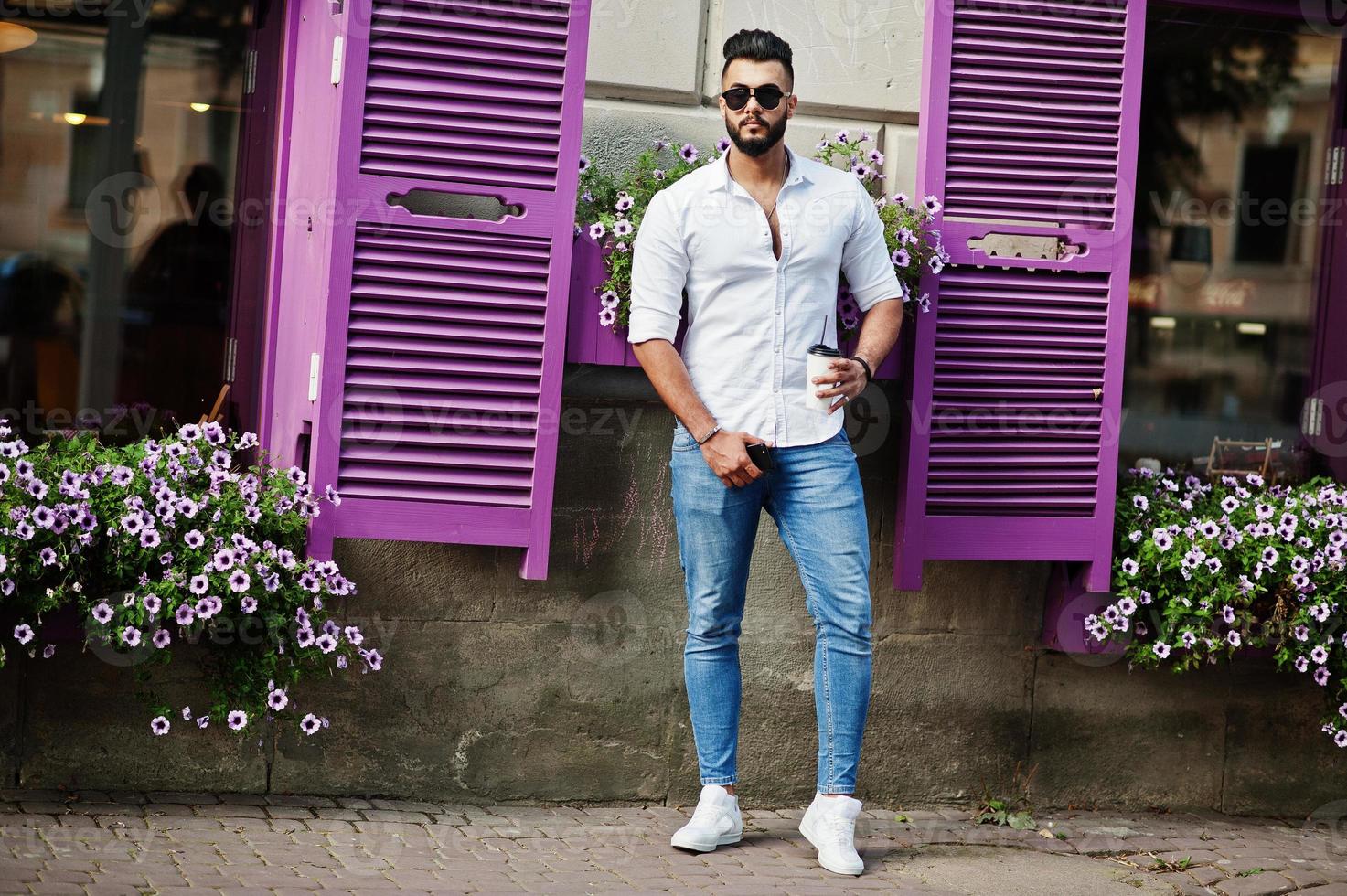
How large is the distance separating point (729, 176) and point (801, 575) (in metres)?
1.12

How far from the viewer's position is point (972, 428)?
4895 millimetres

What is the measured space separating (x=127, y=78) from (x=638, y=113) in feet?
5.94

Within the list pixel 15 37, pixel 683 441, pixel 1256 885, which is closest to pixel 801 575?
pixel 683 441

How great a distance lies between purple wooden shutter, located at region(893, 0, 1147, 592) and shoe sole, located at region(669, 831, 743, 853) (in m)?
0.98

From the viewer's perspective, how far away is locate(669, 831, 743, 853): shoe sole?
4.38 metres

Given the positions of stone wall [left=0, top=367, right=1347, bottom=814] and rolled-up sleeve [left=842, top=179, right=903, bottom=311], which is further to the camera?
stone wall [left=0, top=367, right=1347, bottom=814]

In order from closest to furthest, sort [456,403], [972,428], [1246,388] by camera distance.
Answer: [456,403] < [972,428] < [1246,388]

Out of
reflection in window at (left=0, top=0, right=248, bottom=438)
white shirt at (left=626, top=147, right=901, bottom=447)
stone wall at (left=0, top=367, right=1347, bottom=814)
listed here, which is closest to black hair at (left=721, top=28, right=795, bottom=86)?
white shirt at (left=626, top=147, right=901, bottom=447)

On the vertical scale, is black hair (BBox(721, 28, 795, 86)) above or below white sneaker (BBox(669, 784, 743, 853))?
above

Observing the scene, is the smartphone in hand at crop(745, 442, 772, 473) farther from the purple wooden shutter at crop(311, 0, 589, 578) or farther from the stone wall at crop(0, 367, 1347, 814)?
the stone wall at crop(0, 367, 1347, 814)

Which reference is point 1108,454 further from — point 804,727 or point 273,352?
point 273,352

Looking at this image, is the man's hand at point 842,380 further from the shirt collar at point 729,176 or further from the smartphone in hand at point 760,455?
the shirt collar at point 729,176

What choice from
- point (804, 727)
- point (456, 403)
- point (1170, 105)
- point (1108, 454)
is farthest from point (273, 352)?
point (1170, 105)

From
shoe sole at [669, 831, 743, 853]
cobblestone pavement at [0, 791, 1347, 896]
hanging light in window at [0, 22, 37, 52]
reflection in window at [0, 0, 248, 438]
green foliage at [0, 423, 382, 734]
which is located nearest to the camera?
cobblestone pavement at [0, 791, 1347, 896]
